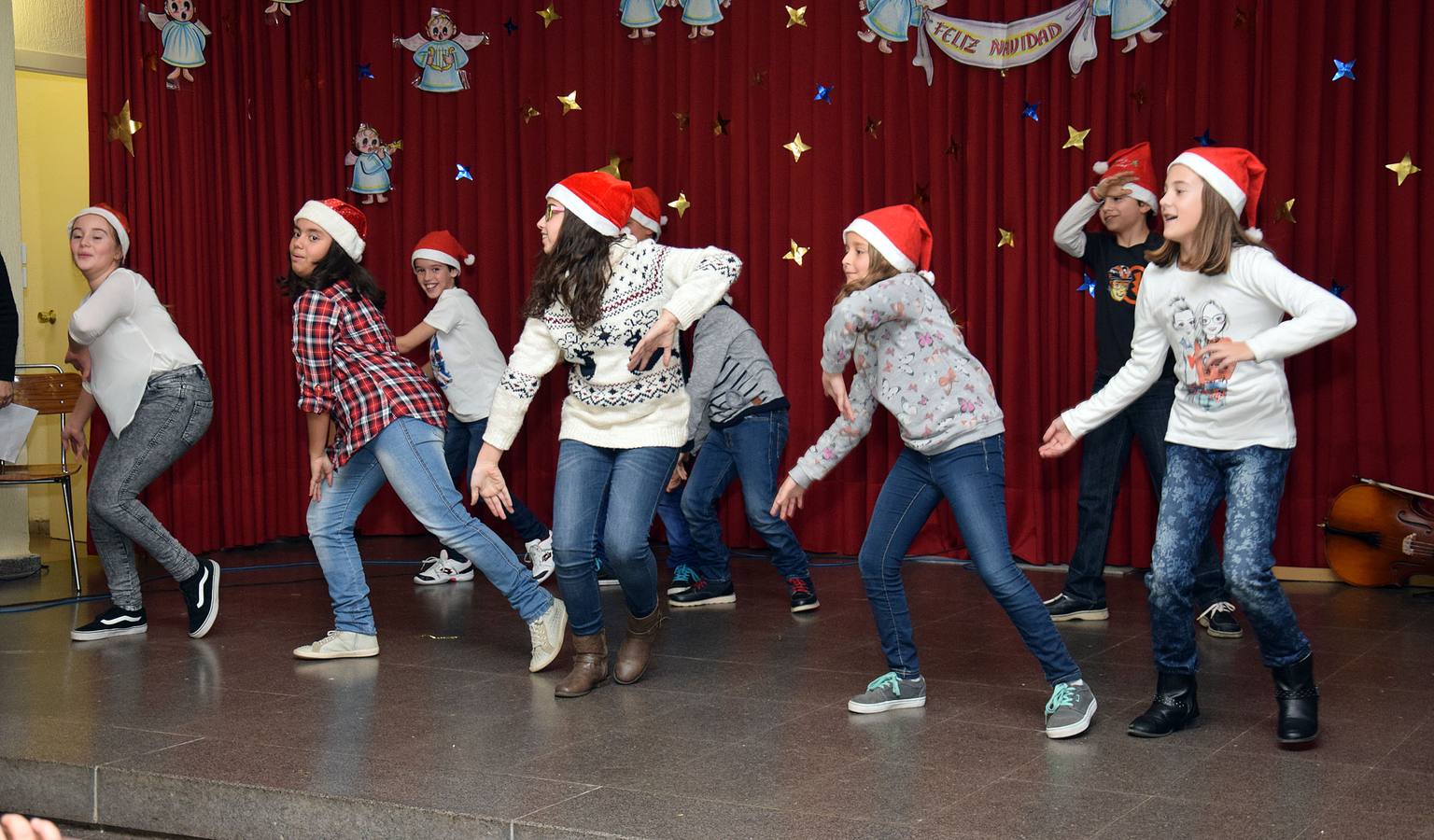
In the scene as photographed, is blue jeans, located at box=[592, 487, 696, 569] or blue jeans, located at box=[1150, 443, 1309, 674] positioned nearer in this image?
blue jeans, located at box=[1150, 443, 1309, 674]

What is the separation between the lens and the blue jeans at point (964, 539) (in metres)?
3.48

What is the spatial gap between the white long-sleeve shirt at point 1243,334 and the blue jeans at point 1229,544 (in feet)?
0.19

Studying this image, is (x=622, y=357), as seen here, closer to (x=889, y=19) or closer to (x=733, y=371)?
(x=733, y=371)

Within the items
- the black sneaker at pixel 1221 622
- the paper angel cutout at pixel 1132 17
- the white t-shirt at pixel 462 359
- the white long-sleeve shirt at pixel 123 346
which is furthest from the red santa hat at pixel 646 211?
the black sneaker at pixel 1221 622

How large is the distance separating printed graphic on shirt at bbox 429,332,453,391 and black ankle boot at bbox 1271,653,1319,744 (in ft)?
12.1

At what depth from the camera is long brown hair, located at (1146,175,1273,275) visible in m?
3.29

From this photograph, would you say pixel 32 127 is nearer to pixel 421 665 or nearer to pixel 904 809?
pixel 421 665

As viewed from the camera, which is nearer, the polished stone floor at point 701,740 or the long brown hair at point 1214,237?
the polished stone floor at point 701,740

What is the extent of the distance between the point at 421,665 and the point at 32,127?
4790mm

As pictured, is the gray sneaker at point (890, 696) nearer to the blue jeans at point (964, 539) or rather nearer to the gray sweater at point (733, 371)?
the blue jeans at point (964, 539)

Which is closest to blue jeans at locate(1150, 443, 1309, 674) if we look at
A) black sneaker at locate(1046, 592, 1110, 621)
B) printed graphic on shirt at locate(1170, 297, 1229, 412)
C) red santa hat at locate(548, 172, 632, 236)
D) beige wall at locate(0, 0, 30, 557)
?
printed graphic on shirt at locate(1170, 297, 1229, 412)

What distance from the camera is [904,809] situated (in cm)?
288

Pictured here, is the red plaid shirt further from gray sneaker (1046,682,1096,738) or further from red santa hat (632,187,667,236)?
gray sneaker (1046,682,1096,738)

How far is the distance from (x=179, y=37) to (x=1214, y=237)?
16.9 feet
